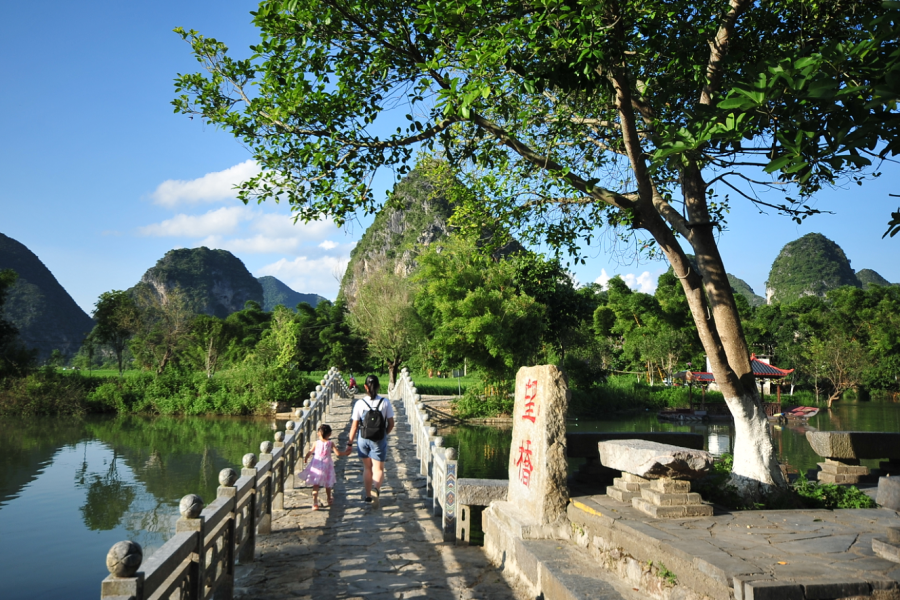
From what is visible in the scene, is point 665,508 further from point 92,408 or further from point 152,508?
point 92,408

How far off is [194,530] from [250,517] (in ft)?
6.36

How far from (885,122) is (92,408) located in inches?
1301

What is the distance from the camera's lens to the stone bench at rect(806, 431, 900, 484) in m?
7.48

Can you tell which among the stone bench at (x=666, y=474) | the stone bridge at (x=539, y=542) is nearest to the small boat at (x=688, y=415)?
the stone bridge at (x=539, y=542)

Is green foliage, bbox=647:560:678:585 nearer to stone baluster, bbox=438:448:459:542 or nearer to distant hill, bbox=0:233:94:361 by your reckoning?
stone baluster, bbox=438:448:459:542

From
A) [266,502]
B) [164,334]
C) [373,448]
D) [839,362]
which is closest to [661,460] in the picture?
[373,448]

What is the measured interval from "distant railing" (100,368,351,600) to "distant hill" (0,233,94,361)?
74.2 m

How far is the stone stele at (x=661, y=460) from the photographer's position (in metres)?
4.73

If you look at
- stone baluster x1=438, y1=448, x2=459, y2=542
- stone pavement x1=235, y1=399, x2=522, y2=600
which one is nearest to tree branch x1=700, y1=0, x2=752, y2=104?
stone baluster x1=438, y1=448, x2=459, y2=542

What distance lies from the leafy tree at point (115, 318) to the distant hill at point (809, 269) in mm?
85171

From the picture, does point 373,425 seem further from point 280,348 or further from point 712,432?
point 280,348

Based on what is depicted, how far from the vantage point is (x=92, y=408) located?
29.6 meters

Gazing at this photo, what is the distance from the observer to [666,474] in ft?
16.2

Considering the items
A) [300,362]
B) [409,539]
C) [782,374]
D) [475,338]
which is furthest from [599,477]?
[300,362]
